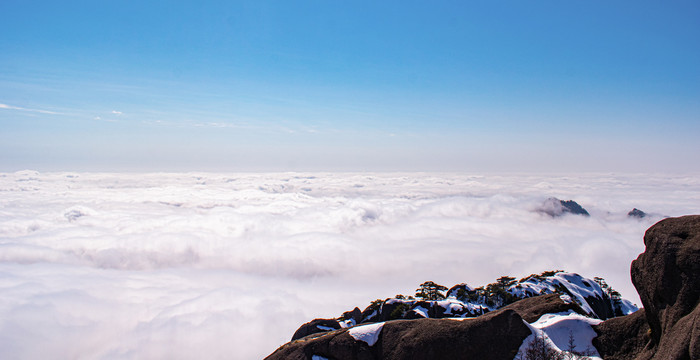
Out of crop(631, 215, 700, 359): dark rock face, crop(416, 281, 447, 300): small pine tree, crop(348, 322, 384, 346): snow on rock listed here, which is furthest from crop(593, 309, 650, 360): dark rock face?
crop(416, 281, 447, 300): small pine tree

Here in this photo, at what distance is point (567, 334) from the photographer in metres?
31.6

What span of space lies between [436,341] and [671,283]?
17.2 meters

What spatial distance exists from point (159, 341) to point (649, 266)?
657 ft

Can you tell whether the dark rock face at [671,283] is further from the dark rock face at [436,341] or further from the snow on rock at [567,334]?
A: the dark rock face at [436,341]

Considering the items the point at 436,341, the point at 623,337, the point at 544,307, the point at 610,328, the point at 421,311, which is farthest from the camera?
the point at 421,311

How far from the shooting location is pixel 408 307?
73.6 m

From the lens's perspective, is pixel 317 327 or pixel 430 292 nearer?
pixel 317 327

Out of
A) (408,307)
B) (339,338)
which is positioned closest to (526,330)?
(339,338)

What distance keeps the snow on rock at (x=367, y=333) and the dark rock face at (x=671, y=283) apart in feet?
67.1

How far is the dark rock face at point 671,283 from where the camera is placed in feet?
61.0

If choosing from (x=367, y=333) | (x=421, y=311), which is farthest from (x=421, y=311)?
(x=367, y=333)

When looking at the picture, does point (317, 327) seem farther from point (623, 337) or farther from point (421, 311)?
point (623, 337)

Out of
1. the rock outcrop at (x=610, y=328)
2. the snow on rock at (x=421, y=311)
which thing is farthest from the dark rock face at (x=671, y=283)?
the snow on rock at (x=421, y=311)

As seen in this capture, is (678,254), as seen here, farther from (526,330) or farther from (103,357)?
(103,357)
